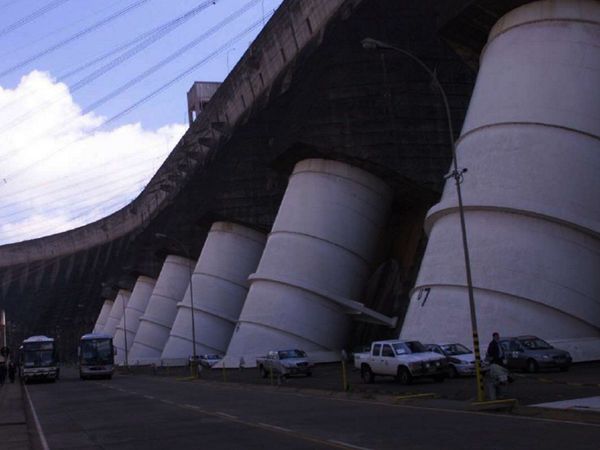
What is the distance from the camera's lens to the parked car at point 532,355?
2588cm

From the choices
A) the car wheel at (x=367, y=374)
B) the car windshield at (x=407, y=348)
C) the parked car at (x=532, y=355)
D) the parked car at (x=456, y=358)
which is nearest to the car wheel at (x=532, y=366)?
the parked car at (x=532, y=355)

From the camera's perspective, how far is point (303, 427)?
14.6 metres

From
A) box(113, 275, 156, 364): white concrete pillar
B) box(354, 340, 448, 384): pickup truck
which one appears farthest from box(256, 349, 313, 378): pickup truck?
box(113, 275, 156, 364): white concrete pillar

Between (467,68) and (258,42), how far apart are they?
19724mm

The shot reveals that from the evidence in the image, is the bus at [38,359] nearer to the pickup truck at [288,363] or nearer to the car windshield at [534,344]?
the pickup truck at [288,363]

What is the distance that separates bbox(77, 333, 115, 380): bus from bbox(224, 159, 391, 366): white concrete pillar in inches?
444

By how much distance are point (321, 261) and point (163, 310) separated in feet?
144

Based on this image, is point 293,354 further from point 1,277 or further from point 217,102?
point 1,277

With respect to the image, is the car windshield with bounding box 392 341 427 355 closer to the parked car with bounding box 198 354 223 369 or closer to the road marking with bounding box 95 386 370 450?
the road marking with bounding box 95 386 370 450

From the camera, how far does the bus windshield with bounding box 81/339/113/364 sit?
182ft

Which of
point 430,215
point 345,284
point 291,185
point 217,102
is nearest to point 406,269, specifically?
point 345,284

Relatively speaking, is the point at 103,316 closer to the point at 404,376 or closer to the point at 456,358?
the point at 456,358

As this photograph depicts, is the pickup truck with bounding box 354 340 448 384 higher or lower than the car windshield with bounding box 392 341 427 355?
lower

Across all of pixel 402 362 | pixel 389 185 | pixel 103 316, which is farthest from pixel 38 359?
pixel 103 316
